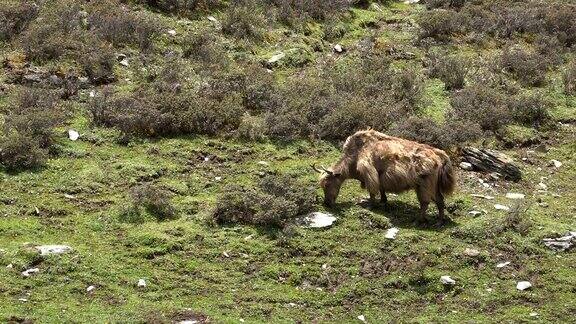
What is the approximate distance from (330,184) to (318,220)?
44.4 inches

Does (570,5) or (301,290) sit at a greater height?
(570,5)

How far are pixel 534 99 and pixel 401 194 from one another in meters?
6.15

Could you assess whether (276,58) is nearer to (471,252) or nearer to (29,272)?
(471,252)

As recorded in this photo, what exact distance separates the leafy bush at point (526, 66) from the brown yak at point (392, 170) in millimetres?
8207

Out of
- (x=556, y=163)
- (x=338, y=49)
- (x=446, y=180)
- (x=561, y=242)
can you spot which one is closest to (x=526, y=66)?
(x=556, y=163)

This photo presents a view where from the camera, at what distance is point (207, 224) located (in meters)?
14.3

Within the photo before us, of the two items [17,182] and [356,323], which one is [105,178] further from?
[356,323]

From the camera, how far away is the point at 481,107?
1947 centimetres

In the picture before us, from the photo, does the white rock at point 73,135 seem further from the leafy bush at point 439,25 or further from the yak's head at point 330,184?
the leafy bush at point 439,25

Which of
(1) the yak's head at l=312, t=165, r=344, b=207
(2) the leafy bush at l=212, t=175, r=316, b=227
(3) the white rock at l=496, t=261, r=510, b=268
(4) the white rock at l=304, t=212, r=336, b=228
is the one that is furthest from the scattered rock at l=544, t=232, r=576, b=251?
(2) the leafy bush at l=212, t=175, r=316, b=227

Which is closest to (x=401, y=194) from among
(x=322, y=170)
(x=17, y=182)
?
(x=322, y=170)

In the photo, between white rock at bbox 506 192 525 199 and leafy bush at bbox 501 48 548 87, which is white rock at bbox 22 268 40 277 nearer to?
white rock at bbox 506 192 525 199

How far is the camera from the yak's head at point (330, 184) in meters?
15.4

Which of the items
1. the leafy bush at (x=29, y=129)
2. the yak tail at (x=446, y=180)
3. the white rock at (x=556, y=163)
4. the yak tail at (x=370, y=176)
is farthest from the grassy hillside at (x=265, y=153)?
the yak tail at (x=446, y=180)
